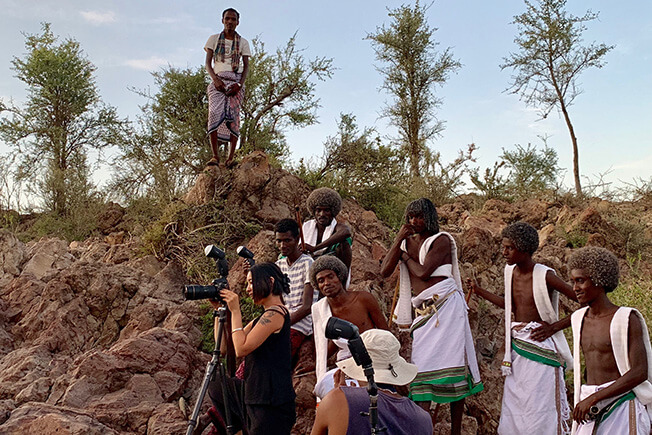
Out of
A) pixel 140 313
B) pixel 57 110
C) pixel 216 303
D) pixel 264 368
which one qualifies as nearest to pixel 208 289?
pixel 216 303

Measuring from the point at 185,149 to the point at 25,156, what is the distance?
297 inches

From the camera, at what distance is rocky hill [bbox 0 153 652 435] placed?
4.34m

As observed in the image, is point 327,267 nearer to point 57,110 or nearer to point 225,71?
point 225,71

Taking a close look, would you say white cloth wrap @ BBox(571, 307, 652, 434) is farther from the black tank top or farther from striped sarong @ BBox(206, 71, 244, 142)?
striped sarong @ BBox(206, 71, 244, 142)

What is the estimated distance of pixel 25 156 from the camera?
14.6 m

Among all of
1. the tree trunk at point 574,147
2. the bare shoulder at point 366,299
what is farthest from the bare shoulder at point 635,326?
the tree trunk at point 574,147

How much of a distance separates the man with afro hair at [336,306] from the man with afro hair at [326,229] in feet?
2.92

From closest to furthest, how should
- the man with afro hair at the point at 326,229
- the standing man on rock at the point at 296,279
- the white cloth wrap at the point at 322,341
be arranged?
1. the white cloth wrap at the point at 322,341
2. the standing man on rock at the point at 296,279
3. the man with afro hair at the point at 326,229

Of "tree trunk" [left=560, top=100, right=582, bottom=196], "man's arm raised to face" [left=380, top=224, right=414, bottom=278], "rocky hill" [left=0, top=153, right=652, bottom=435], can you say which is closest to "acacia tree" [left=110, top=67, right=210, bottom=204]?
"rocky hill" [left=0, top=153, right=652, bottom=435]

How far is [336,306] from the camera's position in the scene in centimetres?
420

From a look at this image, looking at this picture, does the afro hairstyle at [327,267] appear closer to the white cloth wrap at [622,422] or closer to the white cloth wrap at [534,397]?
the white cloth wrap at [534,397]

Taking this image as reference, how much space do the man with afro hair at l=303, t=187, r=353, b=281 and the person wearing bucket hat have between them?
2.10 meters

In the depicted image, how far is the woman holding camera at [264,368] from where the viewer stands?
11.5 feet

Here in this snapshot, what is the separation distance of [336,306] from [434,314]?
82 centimetres
